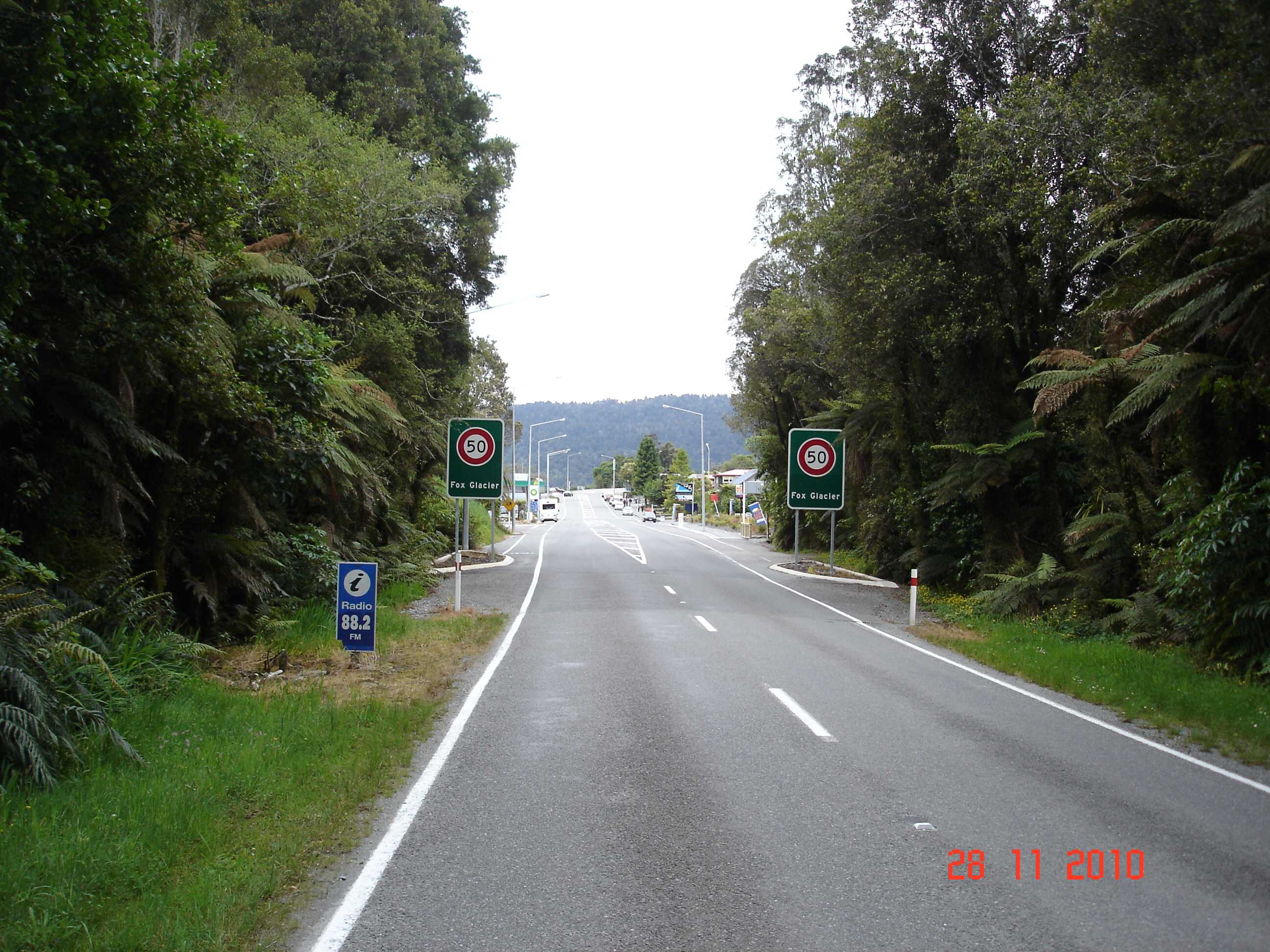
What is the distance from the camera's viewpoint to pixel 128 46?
780cm

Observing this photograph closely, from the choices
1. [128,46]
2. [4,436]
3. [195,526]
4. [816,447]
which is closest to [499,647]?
[195,526]

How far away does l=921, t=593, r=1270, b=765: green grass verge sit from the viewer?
843cm

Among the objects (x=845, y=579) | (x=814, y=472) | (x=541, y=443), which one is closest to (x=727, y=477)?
(x=541, y=443)

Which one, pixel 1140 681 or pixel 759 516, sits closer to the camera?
pixel 1140 681

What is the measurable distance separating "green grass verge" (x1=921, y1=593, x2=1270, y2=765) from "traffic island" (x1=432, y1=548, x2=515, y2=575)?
14351mm

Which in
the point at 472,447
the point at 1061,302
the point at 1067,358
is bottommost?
the point at 472,447

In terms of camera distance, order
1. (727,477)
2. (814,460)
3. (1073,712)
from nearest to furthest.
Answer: (1073,712)
(814,460)
(727,477)

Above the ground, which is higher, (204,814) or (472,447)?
(472,447)

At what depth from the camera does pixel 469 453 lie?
18.8 m

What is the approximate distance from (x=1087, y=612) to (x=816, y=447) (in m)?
11.6

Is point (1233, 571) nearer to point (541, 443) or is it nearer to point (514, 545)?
point (514, 545)

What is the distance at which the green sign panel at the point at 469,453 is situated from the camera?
18750 millimetres

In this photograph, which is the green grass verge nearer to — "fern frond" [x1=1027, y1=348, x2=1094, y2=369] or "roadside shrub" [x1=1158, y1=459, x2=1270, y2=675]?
"roadside shrub" [x1=1158, y1=459, x2=1270, y2=675]
